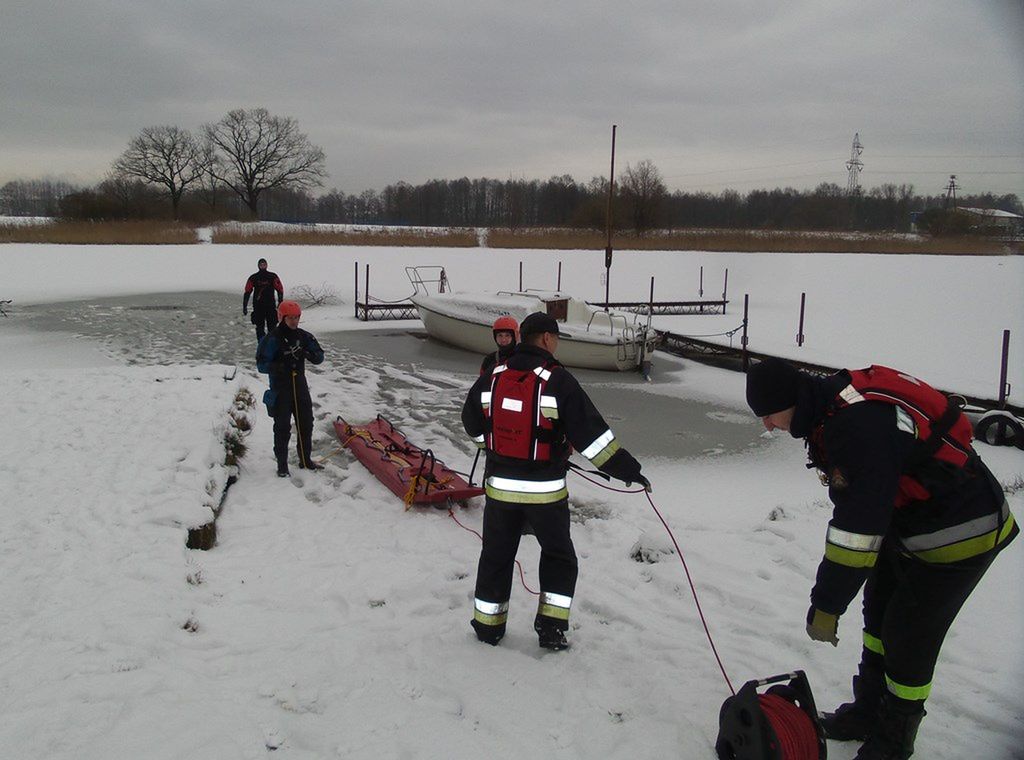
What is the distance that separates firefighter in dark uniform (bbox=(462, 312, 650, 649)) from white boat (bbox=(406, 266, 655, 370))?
27.7 feet

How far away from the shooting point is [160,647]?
3320 millimetres

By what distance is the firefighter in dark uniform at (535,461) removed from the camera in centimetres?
330

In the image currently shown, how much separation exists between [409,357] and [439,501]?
7.98 m

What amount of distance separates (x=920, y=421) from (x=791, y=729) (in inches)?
44.3

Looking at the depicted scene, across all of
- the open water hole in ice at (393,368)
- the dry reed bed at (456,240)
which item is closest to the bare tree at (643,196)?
the dry reed bed at (456,240)

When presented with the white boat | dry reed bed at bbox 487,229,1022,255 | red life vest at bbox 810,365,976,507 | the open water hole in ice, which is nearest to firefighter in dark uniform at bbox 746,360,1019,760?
red life vest at bbox 810,365,976,507

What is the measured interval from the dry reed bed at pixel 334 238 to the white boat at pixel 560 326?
18.2m

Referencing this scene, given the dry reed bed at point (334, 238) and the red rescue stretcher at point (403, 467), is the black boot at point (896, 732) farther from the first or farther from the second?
the dry reed bed at point (334, 238)

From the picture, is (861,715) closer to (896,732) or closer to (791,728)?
(896,732)

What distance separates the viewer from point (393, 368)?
12.1m

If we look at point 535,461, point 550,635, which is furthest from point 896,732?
point 535,461

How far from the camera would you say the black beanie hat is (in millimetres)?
2482

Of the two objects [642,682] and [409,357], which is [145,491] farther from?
[409,357]

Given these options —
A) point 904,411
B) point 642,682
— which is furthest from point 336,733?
point 904,411
